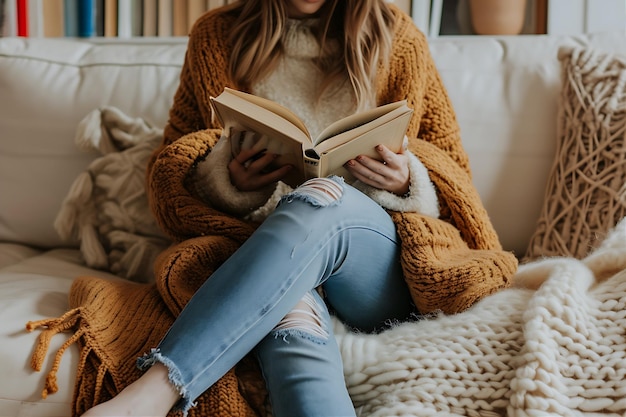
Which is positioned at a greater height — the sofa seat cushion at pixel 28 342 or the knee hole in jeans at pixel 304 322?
the knee hole in jeans at pixel 304 322

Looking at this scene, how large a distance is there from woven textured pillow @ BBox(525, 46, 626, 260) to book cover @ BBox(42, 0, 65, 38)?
4.19ft

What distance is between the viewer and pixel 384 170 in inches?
40.8

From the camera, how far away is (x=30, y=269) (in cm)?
129

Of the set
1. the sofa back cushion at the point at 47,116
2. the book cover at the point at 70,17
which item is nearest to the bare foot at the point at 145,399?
the sofa back cushion at the point at 47,116

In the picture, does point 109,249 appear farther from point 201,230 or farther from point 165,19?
point 165,19

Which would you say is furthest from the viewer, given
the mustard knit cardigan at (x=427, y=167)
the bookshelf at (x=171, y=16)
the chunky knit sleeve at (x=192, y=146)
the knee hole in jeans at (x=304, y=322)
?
the bookshelf at (x=171, y=16)

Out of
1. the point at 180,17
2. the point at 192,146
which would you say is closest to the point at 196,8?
the point at 180,17

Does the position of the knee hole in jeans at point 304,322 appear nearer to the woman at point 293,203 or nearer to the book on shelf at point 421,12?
the woman at point 293,203

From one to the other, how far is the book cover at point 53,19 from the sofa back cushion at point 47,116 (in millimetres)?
313

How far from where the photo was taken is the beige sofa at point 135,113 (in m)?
1.36

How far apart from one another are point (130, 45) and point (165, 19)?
21cm

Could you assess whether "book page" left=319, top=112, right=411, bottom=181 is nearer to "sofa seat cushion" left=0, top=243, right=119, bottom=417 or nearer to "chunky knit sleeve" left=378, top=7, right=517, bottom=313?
"chunky knit sleeve" left=378, top=7, right=517, bottom=313

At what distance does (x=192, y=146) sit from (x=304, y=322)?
42 centimetres

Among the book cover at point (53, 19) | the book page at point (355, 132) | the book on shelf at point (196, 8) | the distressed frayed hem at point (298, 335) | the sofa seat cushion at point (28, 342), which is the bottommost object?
the sofa seat cushion at point (28, 342)
